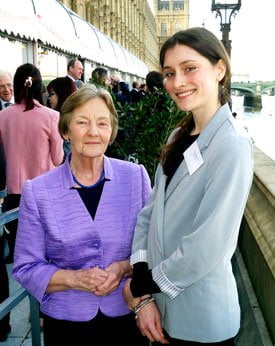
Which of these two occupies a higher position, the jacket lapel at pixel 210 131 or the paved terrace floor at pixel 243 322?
the jacket lapel at pixel 210 131

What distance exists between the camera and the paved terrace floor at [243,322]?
2312 mm

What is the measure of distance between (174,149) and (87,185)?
43 cm

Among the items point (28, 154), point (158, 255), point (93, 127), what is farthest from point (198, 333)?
point (28, 154)

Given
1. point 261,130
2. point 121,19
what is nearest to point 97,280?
point 261,130

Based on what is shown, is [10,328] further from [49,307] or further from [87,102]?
[87,102]

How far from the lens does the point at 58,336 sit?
189 centimetres

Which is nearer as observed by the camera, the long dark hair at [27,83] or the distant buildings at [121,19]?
the long dark hair at [27,83]

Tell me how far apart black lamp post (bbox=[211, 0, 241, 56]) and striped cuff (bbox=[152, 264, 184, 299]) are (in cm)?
710

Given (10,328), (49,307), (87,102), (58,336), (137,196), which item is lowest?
(10,328)

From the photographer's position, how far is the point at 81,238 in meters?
1.83

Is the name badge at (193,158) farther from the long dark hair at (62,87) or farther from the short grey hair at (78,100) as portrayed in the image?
the long dark hair at (62,87)

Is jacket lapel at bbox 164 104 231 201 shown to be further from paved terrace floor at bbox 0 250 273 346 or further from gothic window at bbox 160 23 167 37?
gothic window at bbox 160 23 167 37

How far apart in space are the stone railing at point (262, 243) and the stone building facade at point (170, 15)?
115 m

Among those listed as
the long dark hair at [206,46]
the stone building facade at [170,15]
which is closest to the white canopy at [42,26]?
the long dark hair at [206,46]
